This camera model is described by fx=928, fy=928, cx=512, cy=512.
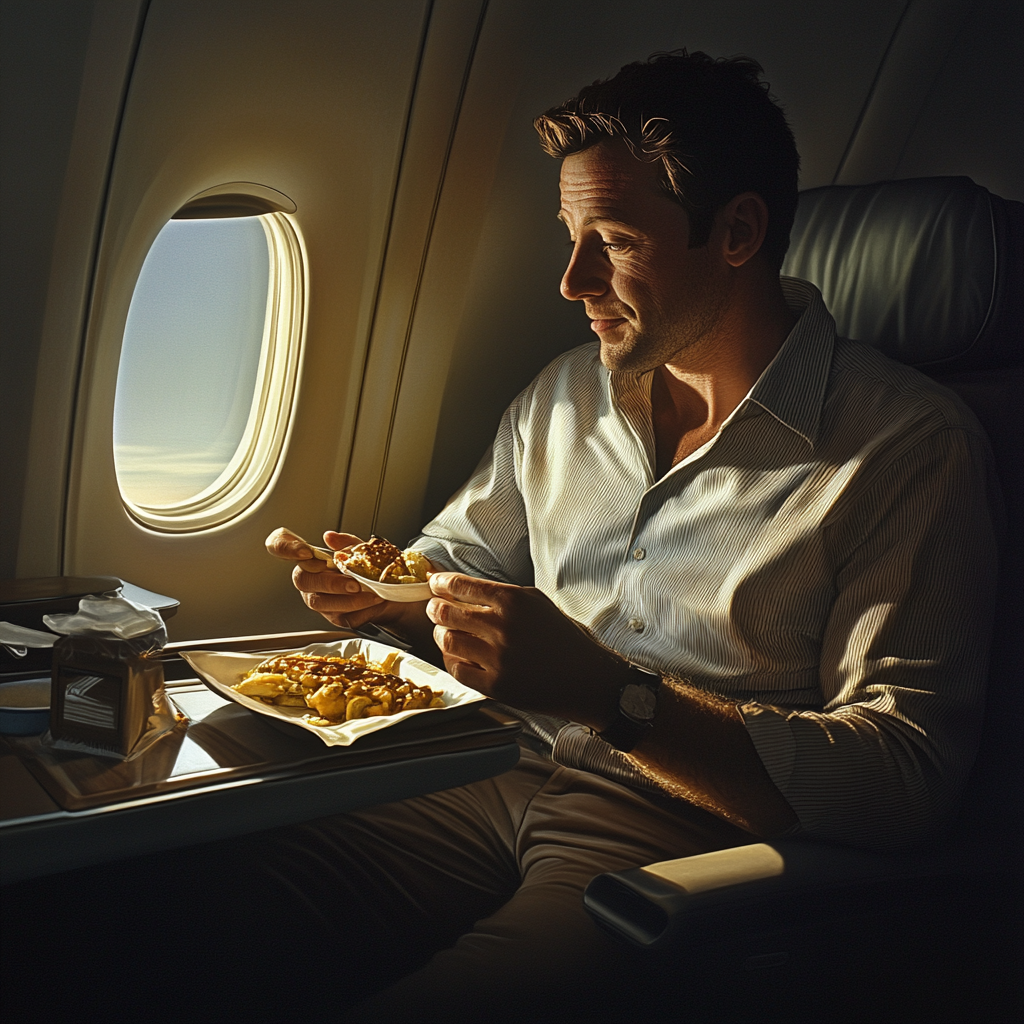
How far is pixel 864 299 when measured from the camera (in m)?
1.78

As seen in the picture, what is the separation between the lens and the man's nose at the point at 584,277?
1.77 m

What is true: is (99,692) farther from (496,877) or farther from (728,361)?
(728,361)

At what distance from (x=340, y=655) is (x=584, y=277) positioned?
843 mm

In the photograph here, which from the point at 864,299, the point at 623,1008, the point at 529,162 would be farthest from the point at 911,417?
the point at 529,162

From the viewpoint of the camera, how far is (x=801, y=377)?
1.61 meters

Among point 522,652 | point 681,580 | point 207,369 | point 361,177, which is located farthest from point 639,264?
point 207,369

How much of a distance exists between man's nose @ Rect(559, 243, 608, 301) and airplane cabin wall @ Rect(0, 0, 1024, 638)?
0.58m

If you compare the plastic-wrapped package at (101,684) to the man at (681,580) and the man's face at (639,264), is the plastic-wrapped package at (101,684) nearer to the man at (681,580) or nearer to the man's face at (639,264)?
the man at (681,580)

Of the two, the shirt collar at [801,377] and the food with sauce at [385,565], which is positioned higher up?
the shirt collar at [801,377]

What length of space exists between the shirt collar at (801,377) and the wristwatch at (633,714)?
54 centimetres

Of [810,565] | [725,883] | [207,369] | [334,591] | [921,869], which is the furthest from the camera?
[207,369]

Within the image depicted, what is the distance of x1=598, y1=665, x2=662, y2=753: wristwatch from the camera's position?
4.41 feet

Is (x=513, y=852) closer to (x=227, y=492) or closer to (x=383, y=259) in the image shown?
(x=227, y=492)

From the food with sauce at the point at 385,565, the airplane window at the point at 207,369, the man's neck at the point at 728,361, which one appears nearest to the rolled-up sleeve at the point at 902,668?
the man's neck at the point at 728,361
